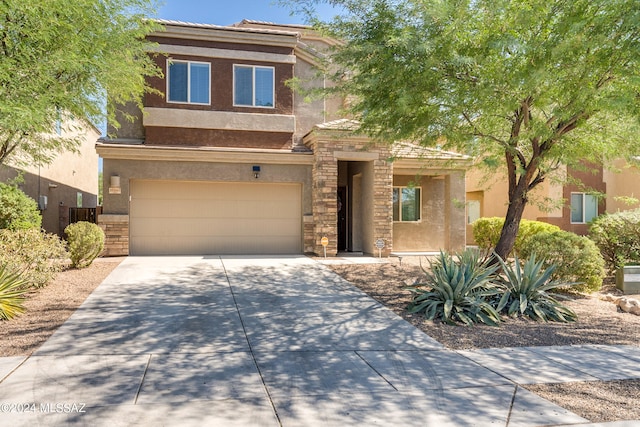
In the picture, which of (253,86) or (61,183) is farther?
(61,183)

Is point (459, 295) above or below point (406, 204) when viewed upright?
below

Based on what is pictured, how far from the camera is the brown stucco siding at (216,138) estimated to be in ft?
46.6

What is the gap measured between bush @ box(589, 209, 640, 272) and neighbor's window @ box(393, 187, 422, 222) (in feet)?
18.5

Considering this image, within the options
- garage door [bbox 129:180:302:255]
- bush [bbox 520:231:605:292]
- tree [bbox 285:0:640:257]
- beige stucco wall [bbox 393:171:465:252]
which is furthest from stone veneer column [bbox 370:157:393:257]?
bush [bbox 520:231:605:292]

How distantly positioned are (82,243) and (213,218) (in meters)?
4.13

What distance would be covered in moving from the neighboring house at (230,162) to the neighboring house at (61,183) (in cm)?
219

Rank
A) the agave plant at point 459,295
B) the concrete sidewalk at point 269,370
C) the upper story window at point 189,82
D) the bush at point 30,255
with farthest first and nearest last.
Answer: the upper story window at point 189,82 → the bush at point 30,255 → the agave plant at point 459,295 → the concrete sidewalk at point 269,370

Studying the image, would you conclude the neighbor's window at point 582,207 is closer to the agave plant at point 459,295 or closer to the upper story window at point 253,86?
the upper story window at point 253,86

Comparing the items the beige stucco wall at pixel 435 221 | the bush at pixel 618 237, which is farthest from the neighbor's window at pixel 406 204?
the bush at pixel 618 237

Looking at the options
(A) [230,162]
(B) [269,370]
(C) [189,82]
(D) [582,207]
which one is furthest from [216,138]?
(D) [582,207]

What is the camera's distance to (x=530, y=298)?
27.3ft

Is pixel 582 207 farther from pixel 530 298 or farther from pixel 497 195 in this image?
pixel 530 298

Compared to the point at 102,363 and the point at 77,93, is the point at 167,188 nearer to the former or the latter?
the point at 77,93

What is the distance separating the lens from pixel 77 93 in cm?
851
